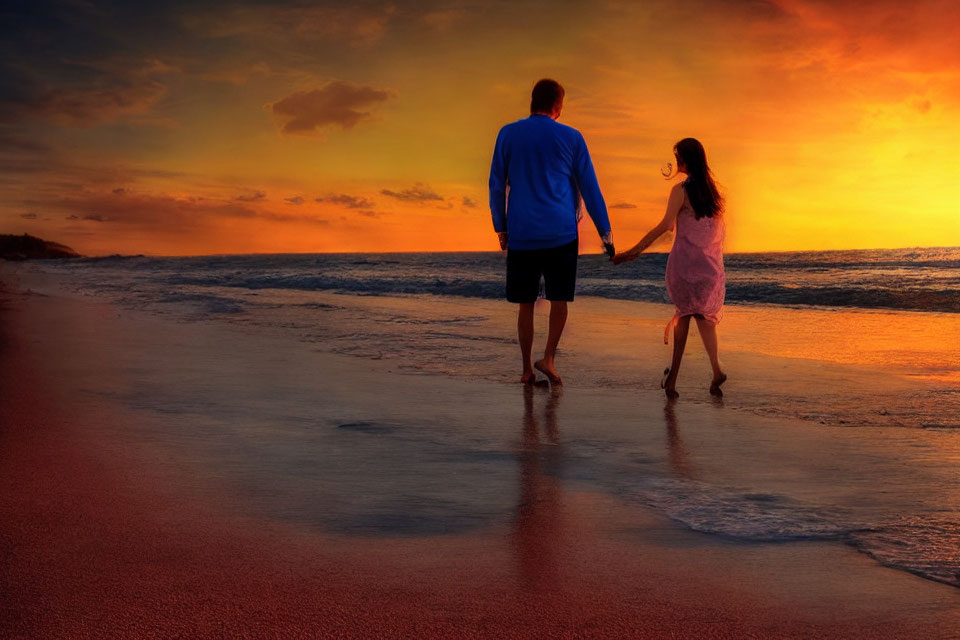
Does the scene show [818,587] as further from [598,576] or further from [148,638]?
[148,638]

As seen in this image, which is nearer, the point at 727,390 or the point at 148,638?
the point at 148,638

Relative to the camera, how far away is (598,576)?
2355 mm

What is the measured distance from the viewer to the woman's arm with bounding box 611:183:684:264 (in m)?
6.01

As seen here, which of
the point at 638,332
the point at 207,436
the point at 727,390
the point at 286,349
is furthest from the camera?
the point at 638,332

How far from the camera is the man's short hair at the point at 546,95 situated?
6.40 metres

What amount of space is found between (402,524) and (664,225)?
3.80 meters

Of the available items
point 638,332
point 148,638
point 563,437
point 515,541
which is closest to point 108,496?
point 148,638

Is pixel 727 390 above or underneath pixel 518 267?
underneath

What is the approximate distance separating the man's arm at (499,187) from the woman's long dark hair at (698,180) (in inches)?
49.0

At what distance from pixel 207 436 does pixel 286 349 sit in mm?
3744

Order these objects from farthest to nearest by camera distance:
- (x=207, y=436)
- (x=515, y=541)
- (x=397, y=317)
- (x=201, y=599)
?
1. (x=397, y=317)
2. (x=207, y=436)
3. (x=515, y=541)
4. (x=201, y=599)

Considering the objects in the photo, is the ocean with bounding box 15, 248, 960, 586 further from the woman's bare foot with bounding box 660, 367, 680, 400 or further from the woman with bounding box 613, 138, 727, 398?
the woman with bounding box 613, 138, 727, 398

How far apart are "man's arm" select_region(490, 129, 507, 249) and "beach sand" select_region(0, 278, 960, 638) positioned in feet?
5.54

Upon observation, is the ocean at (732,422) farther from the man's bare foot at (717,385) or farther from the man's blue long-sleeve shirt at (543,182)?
the man's blue long-sleeve shirt at (543,182)
